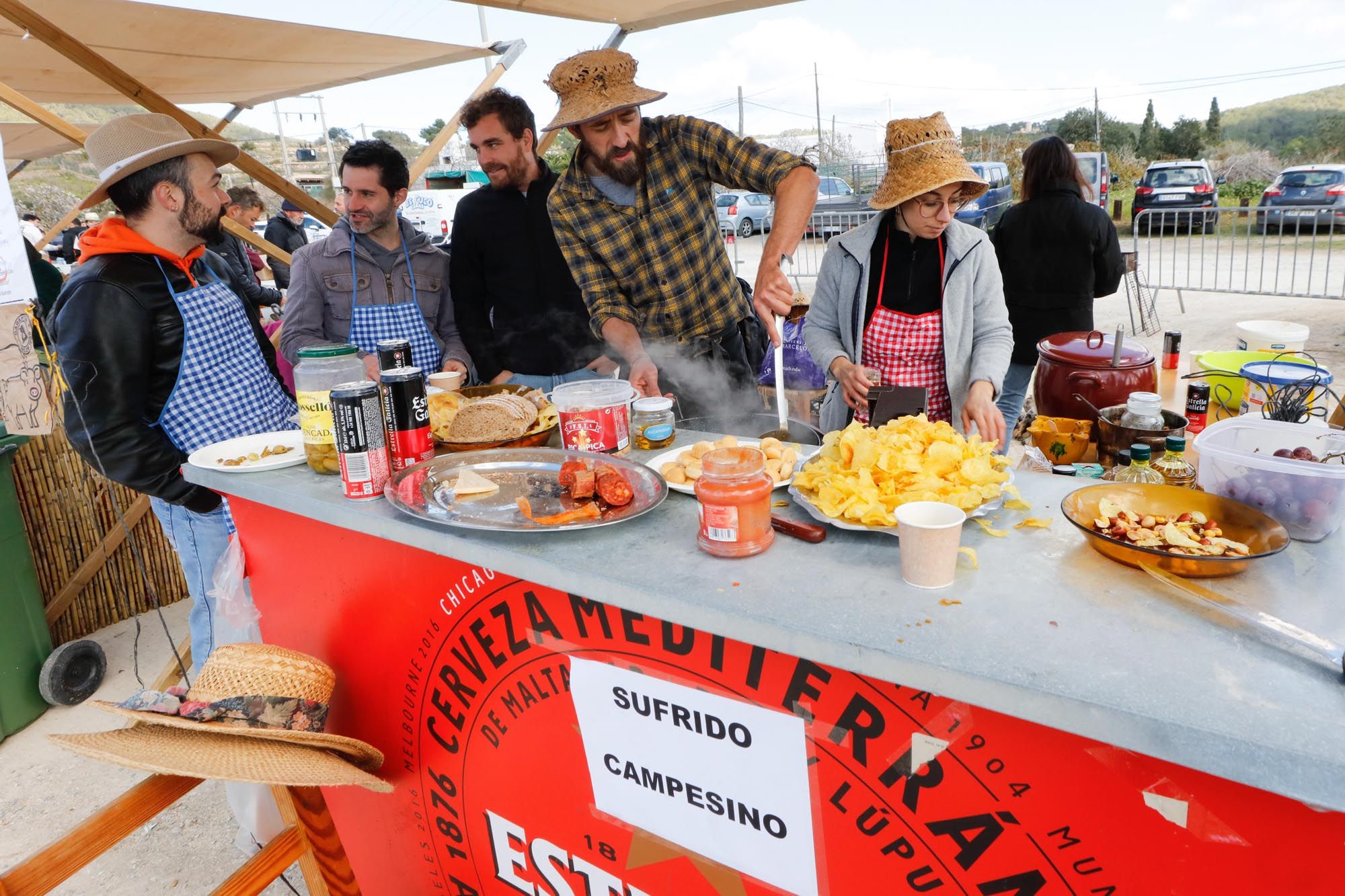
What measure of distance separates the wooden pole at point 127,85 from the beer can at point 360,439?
2.35 metres

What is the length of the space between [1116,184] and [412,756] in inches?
1152

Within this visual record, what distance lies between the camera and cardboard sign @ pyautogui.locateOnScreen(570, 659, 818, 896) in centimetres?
145

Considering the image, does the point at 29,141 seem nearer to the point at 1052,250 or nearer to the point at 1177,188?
the point at 1052,250

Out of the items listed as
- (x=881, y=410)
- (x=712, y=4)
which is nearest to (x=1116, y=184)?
(x=712, y=4)

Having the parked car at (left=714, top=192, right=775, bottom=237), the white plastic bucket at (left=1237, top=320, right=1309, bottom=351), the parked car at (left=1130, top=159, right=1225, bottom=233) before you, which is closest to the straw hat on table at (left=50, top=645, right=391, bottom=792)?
the white plastic bucket at (left=1237, top=320, right=1309, bottom=351)

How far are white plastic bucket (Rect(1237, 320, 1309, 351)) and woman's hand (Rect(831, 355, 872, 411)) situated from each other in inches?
49.1

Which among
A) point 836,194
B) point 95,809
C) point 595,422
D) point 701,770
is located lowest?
point 95,809

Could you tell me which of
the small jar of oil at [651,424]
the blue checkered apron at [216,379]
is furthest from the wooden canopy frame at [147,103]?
the small jar of oil at [651,424]

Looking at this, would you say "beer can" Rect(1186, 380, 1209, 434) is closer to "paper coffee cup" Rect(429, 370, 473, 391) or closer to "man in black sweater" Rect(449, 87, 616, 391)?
"paper coffee cup" Rect(429, 370, 473, 391)

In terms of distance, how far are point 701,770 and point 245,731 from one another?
3.24 ft

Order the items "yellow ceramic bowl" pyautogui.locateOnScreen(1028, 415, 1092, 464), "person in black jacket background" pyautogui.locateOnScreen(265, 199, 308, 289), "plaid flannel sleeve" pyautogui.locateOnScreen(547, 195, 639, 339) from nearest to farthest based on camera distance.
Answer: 1. "yellow ceramic bowl" pyautogui.locateOnScreen(1028, 415, 1092, 464)
2. "plaid flannel sleeve" pyautogui.locateOnScreen(547, 195, 639, 339)
3. "person in black jacket background" pyautogui.locateOnScreen(265, 199, 308, 289)

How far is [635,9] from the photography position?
4.24 m

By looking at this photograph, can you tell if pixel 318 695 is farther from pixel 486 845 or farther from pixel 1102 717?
pixel 1102 717

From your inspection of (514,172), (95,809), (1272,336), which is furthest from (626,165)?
(95,809)
